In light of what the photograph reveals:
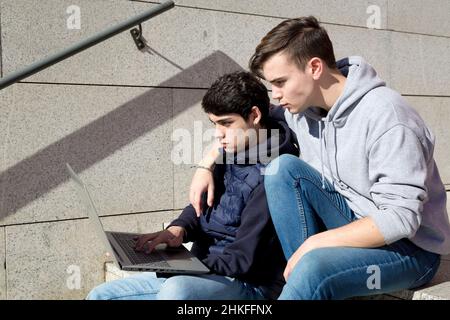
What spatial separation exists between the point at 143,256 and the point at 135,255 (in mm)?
35

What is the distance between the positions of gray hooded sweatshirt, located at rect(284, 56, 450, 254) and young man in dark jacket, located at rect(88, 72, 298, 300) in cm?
27

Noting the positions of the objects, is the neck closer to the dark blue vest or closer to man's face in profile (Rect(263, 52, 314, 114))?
man's face in profile (Rect(263, 52, 314, 114))

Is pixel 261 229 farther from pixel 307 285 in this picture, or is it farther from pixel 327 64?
pixel 327 64

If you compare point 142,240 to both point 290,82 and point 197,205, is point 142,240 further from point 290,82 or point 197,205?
point 290,82

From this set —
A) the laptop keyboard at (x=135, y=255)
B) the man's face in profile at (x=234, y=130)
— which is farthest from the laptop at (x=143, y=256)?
the man's face in profile at (x=234, y=130)

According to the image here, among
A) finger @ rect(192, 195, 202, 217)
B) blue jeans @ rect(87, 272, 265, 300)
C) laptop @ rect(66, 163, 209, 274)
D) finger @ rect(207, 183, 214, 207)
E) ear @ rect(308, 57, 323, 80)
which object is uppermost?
ear @ rect(308, 57, 323, 80)

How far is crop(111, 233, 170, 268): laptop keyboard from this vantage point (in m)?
2.35

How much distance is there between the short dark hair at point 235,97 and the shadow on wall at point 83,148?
4.01 ft

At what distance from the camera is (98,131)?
3666 millimetres

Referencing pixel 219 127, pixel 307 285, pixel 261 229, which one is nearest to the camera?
pixel 307 285

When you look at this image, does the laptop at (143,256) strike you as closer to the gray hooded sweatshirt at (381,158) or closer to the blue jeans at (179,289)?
the blue jeans at (179,289)

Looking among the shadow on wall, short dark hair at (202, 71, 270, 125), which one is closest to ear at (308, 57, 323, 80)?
short dark hair at (202, 71, 270, 125)

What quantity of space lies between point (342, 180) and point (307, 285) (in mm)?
681
